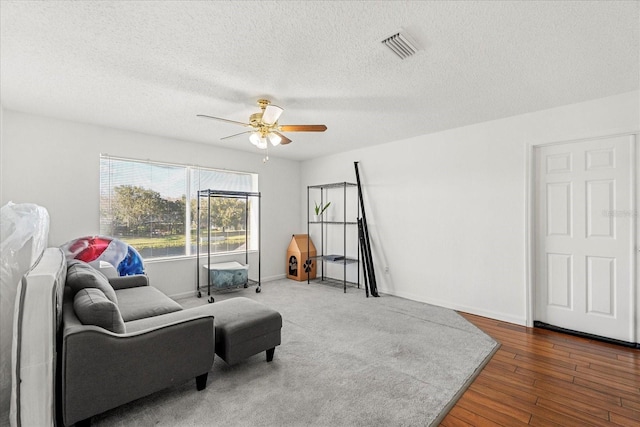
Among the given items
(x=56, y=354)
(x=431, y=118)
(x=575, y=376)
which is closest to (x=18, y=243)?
(x=56, y=354)

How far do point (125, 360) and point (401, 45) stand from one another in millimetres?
2692

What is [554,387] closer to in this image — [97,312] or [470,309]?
[470,309]

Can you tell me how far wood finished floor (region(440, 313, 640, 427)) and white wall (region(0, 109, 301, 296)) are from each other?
4.05m

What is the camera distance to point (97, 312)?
5.76 feet

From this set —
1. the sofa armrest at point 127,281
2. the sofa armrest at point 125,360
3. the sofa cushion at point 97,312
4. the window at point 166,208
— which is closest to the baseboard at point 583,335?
the sofa armrest at point 125,360

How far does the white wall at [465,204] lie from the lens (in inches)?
129

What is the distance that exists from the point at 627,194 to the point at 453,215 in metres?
1.66

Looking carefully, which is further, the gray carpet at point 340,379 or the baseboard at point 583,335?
the baseboard at point 583,335

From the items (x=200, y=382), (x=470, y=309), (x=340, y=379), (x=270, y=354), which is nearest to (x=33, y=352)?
(x=200, y=382)

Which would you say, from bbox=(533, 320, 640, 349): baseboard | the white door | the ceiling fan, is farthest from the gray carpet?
the ceiling fan

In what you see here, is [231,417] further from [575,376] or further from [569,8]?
[569,8]

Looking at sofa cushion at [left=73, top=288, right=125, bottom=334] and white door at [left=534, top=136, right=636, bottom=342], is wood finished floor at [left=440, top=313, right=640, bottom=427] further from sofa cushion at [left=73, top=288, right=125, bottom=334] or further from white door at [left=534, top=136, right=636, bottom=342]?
sofa cushion at [left=73, top=288, right=125, bottom=334]

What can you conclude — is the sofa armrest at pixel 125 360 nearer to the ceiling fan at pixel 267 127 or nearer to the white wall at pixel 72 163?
the ceiling fan at pixel 267 127

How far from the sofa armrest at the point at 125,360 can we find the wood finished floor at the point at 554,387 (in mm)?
1739
